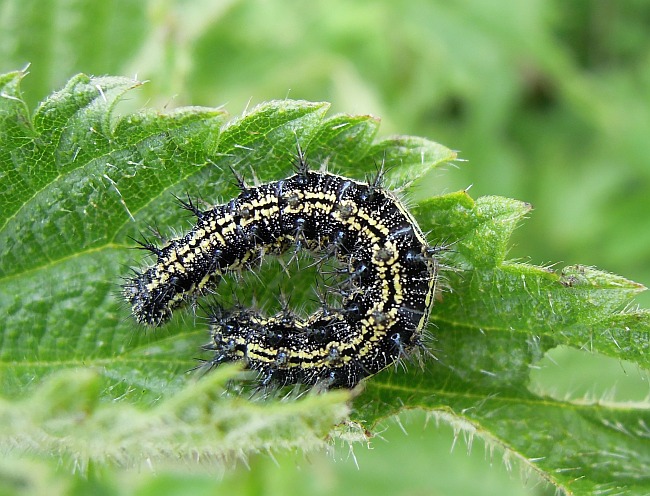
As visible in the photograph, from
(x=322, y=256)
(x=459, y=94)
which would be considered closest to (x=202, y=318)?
(x=322, y=256)

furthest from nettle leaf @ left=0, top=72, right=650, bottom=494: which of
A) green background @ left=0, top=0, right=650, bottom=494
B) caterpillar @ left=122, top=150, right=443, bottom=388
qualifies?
green background @ left=0, top=0, right=650, bottom=494

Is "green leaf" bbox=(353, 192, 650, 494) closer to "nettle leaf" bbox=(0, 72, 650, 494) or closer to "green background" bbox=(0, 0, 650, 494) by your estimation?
"nettle leaf" bbox=(0, 72, 650, 494)

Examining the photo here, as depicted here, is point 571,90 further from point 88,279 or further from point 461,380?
point 88,279

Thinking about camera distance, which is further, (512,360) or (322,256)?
(322,256)

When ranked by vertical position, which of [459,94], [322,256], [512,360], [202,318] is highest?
[459,94]

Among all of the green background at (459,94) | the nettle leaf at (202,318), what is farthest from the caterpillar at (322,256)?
the green background at (459,94)

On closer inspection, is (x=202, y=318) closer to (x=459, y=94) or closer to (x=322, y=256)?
(x=322, y=256)

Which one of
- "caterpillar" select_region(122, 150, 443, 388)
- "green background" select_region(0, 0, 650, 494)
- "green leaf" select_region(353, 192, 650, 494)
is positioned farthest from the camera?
"green background" select_region(0, 0, 650, 494)
